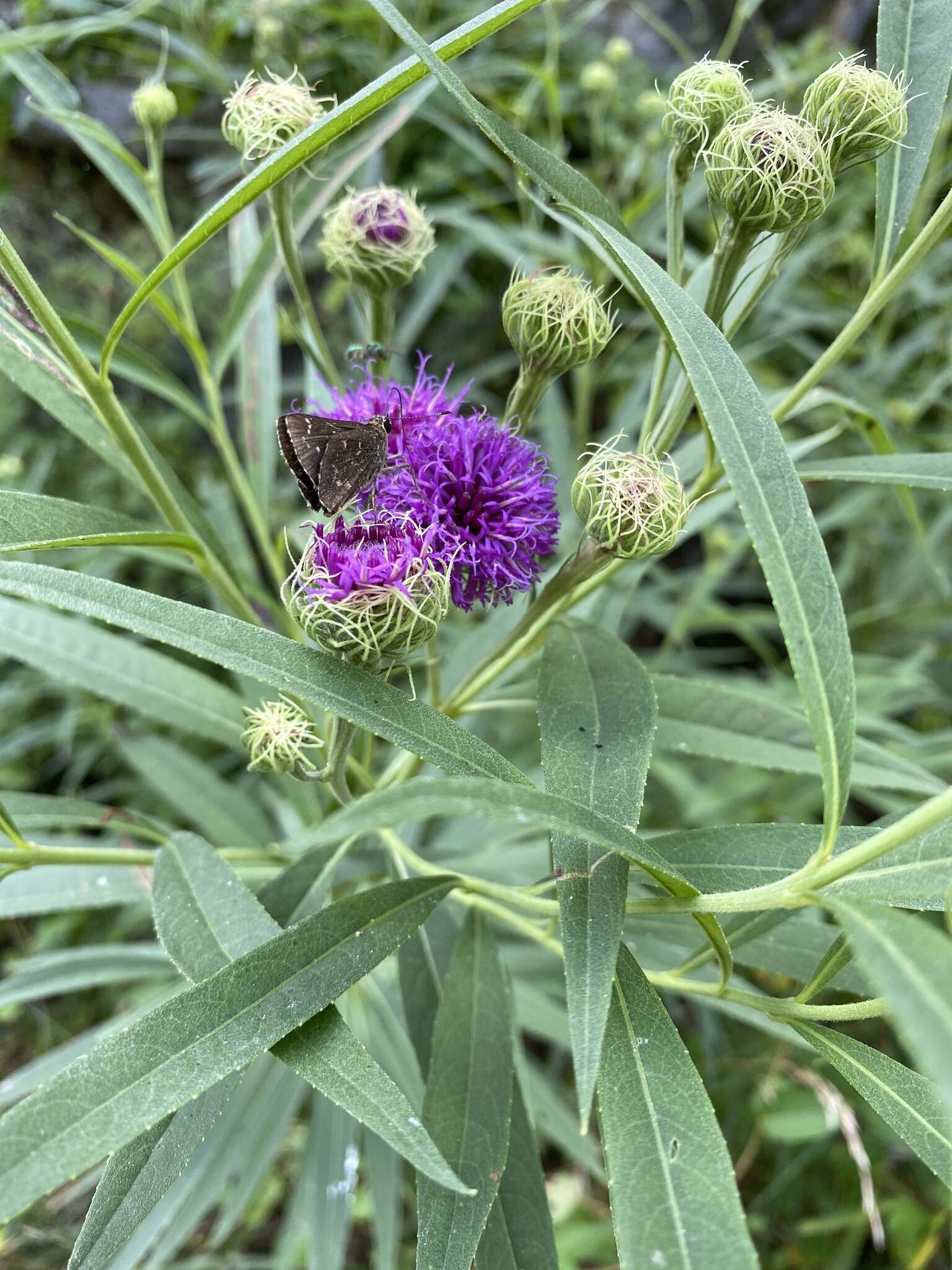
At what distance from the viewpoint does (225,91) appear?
2.05 metres

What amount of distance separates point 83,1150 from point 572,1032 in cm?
32

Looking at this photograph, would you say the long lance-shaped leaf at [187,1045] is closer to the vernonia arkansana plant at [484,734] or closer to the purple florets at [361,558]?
the vernonia arkansana plant at [484,734]

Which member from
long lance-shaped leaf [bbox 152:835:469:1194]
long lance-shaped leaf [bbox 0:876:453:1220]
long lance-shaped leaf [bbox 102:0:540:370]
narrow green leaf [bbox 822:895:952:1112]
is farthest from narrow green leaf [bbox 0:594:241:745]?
narrow green leaf [bbox 822:895:952:1112]

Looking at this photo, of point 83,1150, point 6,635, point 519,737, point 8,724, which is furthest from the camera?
point 8,724

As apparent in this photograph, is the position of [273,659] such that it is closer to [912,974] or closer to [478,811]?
[478,811]

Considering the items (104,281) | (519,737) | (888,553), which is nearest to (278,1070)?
(519,737)

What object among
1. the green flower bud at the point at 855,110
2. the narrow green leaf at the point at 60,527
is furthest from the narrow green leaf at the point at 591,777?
the green flower bud at the point at 855,110

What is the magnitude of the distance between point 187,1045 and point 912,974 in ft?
1.60

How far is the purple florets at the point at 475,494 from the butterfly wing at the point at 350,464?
4cm

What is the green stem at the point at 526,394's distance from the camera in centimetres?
93

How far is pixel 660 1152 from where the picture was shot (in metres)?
0.62

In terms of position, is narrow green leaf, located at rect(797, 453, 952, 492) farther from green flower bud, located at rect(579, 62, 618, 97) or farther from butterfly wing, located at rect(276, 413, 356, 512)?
green flower bud, located at rect(579, 62, 618, 97)

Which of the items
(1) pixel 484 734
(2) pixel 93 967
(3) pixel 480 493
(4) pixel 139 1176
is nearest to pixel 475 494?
(3) pixel 480 493

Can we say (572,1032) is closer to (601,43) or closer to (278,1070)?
(278,1070)
